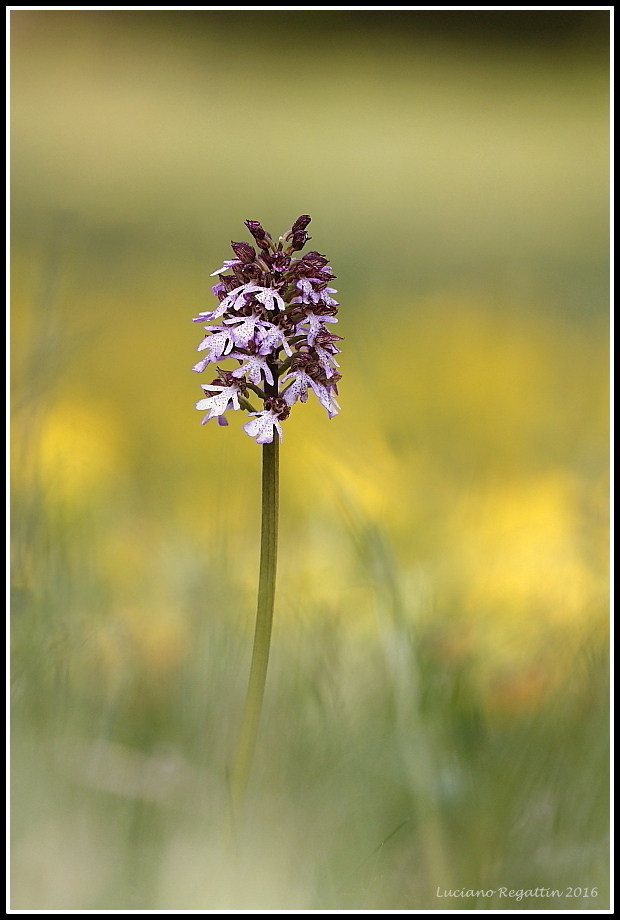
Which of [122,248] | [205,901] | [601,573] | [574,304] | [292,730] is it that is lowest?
[205,901]

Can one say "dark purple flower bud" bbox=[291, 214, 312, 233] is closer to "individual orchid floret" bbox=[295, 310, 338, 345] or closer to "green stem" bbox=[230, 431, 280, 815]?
"individual orchid floret" bbox=[295, 310, 338, 345]

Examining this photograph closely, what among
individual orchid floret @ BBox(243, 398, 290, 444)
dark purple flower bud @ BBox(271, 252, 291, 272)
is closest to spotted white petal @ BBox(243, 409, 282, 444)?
individual orchid floret @ BBox(243, 398, 290, 444)

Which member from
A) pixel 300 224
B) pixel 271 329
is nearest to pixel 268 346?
pixel 271 329

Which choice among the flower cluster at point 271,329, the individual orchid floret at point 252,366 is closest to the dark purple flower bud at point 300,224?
the flower cluster at point 271,329

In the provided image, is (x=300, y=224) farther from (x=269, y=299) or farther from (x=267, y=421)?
(x=267, y=421)

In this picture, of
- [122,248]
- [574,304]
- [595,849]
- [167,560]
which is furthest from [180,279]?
[595,849]

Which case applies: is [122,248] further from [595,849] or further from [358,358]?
[595,849]

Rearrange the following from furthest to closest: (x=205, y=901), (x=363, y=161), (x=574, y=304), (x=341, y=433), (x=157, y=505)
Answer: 1. (x=363, y=161)
2. (x=574, y=304)
3. (x=341, y=433)
4. (x=157, y=505)
5. (x=205, y=901)
